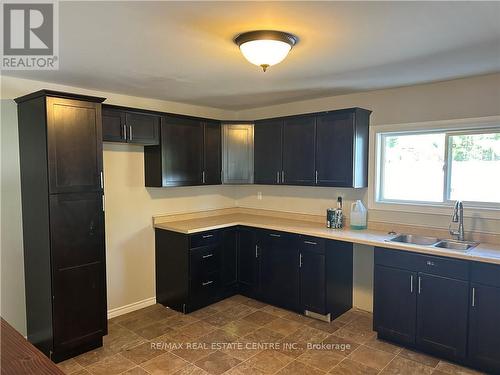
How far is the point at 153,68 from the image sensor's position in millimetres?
2861

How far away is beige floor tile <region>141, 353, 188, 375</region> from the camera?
9.30 feet

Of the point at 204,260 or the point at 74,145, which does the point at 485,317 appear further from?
the point at 74,145

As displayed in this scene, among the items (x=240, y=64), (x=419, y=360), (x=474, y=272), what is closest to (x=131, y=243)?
(x=240, y=64)

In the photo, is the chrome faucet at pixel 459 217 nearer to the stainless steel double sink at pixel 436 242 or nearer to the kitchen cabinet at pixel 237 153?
the stainless steel double sink at pixel 436 242

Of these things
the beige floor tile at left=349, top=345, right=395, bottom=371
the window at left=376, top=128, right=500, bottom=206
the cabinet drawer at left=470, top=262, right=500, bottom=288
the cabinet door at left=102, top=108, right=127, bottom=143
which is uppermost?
the cabinet door at left=102, top=108, right=127, bottom=143

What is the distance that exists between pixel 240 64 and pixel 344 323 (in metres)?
2.79

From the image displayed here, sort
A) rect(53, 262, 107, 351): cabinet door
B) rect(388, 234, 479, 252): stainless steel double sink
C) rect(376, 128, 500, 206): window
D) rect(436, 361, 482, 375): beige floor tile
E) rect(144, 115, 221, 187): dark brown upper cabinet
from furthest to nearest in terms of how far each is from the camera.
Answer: rect(144, 115, 221, 187): dark brown upper cabinet, rect(376, 128, 500, 206): window, rect(388, 234, 479, 252): stainless steel double sink, rect(53, 262, 107, 351): cabinet door, rect(436, 361, 482, 375): beige floor tile

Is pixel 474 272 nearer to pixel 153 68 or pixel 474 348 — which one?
pixel 474 348

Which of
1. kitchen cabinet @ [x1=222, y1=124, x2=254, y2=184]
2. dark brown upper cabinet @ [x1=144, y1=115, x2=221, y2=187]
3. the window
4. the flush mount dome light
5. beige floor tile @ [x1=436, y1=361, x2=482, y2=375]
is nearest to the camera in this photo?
the flush mount dome light

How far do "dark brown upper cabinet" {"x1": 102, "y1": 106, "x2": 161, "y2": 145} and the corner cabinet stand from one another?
4.49 feet

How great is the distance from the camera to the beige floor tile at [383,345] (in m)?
3.12

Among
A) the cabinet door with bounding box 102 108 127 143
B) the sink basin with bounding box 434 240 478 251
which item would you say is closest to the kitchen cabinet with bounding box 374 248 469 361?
the sink basin with bounding box 434 240 478 251

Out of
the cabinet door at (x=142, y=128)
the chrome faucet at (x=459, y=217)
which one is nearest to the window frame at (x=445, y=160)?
the chrome faucet at (x=459, y=217)

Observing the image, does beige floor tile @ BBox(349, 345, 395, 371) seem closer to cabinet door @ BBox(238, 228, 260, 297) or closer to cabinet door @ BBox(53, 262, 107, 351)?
cabinet door @ BBox(238, 228, 260, 297)
